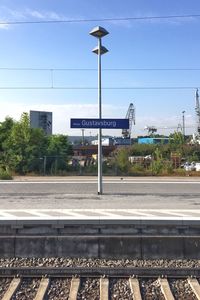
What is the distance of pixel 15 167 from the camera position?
2717 cm

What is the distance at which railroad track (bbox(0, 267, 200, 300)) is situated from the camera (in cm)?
680

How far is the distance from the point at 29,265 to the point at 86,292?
1749 millimetres

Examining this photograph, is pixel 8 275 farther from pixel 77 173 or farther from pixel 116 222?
pixel 77 173

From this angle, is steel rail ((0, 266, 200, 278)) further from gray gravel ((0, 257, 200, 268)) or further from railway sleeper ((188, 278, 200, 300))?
gray gravel ((0, 257, 200, 268))

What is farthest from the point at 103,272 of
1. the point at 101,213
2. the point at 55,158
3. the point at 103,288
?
the point at 55,158

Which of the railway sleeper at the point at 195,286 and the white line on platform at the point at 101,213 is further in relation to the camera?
the white line on platform at the point at 101,213

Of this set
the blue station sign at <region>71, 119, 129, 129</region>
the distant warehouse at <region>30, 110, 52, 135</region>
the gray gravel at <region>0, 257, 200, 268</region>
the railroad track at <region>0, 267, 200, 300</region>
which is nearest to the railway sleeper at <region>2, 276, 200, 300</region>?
the railroad track at <region>0, 267, 200, 300</region>

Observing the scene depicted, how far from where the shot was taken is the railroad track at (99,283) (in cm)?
680

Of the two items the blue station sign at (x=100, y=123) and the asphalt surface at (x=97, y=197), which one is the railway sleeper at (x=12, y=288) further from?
the blue station sign at (x=100, y=123)

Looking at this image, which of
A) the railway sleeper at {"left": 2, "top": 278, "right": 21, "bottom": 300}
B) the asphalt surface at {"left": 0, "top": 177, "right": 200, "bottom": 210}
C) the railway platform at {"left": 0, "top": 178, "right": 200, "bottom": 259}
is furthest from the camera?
the asphalt surface at {"left": 0, "top": 177, "right": 200, "bottom": 210}

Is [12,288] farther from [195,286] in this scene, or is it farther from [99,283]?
[195,286]

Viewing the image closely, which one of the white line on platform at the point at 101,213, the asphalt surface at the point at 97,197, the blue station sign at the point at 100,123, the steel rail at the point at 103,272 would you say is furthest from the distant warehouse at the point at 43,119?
the steel rail at the point at 103,272

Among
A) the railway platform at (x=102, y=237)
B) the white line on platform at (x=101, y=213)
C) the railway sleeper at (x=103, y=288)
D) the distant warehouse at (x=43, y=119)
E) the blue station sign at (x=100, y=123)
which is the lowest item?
the railway sleeper at (x=103, y=288)

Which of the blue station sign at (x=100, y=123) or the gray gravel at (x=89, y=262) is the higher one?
the blue station sign at (x=100, y=123)
